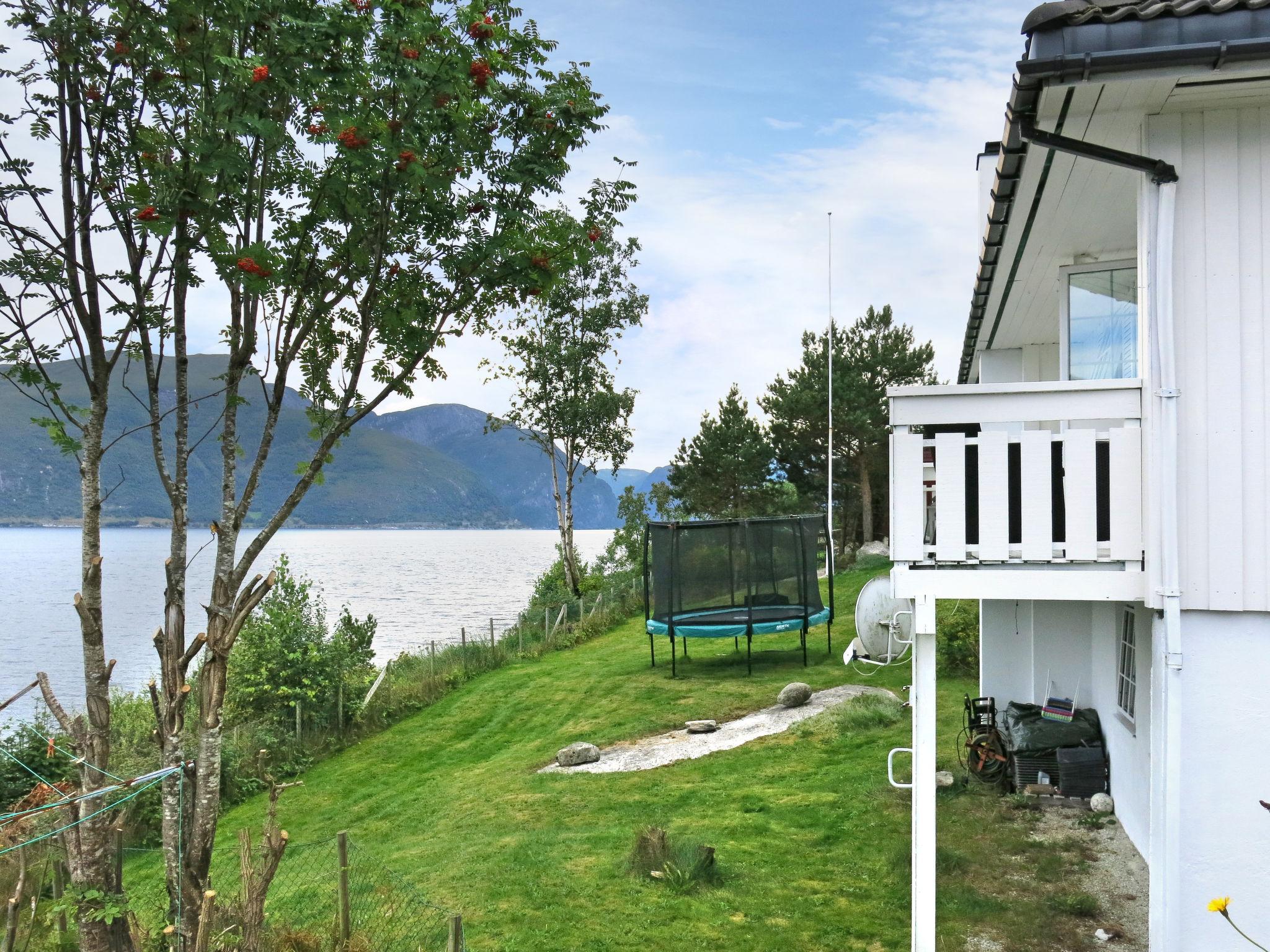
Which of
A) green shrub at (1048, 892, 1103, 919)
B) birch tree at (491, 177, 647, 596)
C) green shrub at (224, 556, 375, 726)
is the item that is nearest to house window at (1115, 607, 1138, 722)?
green shrub at (1048, 892, 1103, 919)

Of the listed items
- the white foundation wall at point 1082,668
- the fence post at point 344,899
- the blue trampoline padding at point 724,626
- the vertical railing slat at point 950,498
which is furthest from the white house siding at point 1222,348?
the blue trampoline padding at point 724,626

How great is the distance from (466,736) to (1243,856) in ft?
45.5

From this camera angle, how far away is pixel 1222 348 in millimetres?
4520

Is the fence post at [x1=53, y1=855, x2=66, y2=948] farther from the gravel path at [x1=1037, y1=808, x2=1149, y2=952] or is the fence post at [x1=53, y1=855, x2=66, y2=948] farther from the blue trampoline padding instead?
the blue trampoline padding

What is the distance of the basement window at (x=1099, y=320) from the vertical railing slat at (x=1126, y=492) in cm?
186

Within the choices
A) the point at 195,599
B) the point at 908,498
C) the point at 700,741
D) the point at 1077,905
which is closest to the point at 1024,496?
the point at 908,498

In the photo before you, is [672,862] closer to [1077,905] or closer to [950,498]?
[1077,905]

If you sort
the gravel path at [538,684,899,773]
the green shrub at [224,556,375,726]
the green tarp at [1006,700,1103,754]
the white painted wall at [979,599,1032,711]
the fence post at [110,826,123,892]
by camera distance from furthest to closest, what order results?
1. the green shrub at [224,556,375,726]
2. the gravel path at [538,684,899,773]
3. the white painted wall at [979,599,1032,711]
4. the green tarp at [1006,700,1103,754]
5. the fence post at [110,826,123,892]

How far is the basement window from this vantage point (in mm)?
6559

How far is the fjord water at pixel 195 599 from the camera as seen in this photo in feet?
107

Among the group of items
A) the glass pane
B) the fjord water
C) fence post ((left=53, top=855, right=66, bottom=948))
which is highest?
the glass pane

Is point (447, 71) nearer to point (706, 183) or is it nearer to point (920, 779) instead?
point (920, 779)

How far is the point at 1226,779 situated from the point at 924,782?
→ 4.81 feet

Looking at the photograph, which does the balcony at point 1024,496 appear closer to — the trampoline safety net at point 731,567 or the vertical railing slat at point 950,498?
the vertical railing slat at point 950,498
